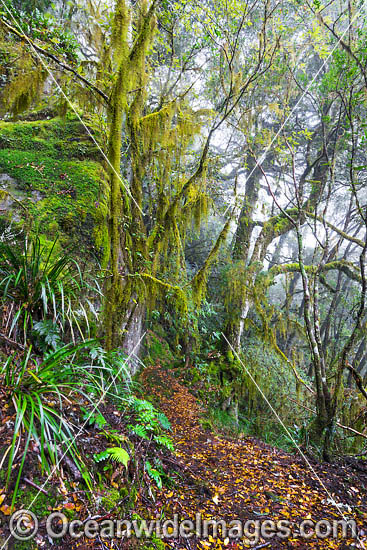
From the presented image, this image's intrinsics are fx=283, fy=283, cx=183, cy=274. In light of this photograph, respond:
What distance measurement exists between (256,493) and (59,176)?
13.7 ft

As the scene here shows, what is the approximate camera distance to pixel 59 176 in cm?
378

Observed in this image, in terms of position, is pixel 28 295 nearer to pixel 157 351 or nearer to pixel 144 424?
pixel 144 424

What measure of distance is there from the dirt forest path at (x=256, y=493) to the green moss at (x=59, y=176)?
98.0 inches

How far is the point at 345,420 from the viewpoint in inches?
154

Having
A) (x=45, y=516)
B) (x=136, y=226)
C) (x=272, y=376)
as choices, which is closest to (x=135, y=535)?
(x=45, y=516)

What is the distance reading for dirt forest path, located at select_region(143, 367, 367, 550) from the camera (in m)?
1.98

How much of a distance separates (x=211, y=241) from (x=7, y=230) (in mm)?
6090

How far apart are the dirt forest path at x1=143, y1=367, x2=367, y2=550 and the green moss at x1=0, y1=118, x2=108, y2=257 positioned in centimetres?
249

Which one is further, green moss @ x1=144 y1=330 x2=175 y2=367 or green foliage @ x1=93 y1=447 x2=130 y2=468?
green moss @ x1=144 y1=330 x2=175 y2=367

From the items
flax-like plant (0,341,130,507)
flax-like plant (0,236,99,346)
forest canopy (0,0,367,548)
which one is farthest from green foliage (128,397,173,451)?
flax-like plant (0,236,99,346)

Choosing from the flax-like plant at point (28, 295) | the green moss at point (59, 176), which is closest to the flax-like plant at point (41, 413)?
the flax-like plant at point (28, 295)

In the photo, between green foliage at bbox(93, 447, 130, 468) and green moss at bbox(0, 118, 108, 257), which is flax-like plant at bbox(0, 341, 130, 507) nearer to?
green foliage at bbox(93, 447, 130, 468)

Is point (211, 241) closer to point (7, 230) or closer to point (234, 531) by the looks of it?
point (7, 230)

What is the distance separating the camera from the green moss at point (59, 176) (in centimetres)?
333
